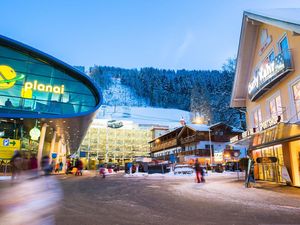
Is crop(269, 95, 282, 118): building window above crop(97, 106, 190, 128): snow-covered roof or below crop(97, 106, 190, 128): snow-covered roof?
below

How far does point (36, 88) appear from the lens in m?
28.0

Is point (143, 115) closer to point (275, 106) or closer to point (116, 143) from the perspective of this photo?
point (116, 143)

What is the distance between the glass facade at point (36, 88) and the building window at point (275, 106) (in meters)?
20.1

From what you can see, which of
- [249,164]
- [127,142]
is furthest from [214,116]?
[249,164]

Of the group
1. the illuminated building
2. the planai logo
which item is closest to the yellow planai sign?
the planai logo

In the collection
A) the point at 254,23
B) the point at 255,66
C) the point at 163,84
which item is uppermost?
the point at 163,84

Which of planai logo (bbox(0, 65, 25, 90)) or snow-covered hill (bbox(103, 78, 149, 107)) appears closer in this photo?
planai logo (bbox(0, 65, 25, 90))

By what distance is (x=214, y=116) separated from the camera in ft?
268

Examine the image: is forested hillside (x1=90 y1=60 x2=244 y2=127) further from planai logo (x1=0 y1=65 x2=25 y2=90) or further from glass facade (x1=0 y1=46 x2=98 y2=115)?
planai logo (x1=0 y1=65 x2=25 y2=90)

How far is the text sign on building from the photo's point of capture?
13320 millimetres

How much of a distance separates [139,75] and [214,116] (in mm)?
98172

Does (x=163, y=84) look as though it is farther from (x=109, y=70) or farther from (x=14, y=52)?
(x=14, y=52)

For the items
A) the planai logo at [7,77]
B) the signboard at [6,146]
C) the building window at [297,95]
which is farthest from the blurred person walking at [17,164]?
the planai logo at [7,77]

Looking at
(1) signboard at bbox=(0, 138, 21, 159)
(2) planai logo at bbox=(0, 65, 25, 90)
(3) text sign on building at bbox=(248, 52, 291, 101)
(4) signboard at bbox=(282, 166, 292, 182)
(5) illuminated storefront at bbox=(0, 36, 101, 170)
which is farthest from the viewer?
(2) planai logo at bbox=(0, 65, 25, 90)
